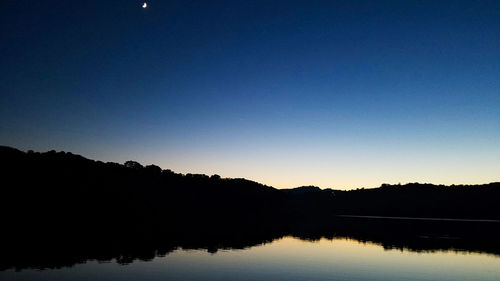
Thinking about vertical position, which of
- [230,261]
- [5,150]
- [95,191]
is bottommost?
[230,261]

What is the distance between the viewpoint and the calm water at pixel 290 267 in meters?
43.2

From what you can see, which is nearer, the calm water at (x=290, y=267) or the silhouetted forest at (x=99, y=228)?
the calm water at (x=290, y=267)

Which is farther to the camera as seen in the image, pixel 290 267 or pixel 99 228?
pixel 99 228

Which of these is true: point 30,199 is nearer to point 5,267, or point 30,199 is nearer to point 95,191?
point 95,191

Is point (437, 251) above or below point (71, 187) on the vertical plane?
below

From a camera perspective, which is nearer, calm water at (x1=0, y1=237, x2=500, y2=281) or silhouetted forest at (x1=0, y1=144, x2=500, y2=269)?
calm water at (x1=0, y1=237, x2=500, y2=281)

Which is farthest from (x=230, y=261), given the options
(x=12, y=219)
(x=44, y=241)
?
(x=12, y=219)

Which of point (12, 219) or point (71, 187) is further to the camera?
point (71, 187)

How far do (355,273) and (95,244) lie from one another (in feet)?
157

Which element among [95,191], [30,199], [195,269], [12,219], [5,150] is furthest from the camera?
[95,191]

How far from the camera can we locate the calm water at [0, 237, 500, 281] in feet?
142

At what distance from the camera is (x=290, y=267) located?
52.9 meters

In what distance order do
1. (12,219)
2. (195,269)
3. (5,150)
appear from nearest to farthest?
(195,269)
(12,219)
(5,150)

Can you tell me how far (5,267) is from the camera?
42.9m
